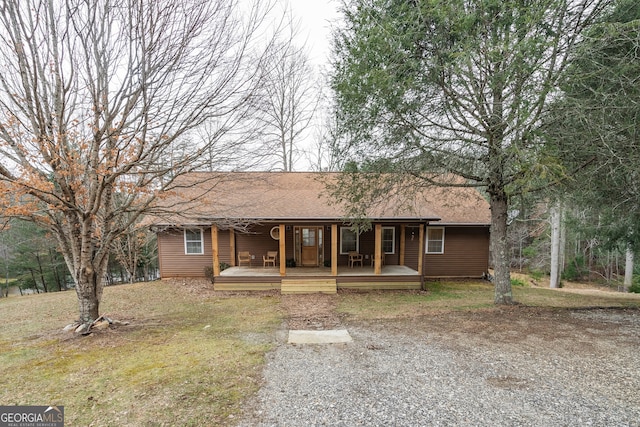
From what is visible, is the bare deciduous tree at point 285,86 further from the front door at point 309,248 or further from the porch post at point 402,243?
the porch post at point 402,243

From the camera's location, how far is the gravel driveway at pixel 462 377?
3100 millimetres

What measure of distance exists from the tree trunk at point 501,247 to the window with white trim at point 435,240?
5204 millimetres

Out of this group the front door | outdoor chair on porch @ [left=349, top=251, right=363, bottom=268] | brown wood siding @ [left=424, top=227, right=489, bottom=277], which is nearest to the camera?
outdoor chair on porch @ [left=349, top=251, right=363, bottom=268]

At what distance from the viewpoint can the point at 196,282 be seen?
1183cm

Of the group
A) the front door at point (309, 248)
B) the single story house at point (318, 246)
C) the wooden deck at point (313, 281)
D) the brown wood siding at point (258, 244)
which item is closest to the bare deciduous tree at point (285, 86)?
the single story house at point (318, 246)

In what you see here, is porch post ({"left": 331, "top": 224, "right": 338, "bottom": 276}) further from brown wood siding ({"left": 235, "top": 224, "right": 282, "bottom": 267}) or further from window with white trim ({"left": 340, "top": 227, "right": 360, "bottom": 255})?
brown wood siding ({"left": 235, "top": 224, "right": 282, "bottom": 267})

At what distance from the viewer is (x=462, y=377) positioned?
13.0 ft

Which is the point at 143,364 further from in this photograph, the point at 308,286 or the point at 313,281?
the point at 313,281

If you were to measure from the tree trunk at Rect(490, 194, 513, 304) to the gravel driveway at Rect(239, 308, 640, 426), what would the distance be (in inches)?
62.8

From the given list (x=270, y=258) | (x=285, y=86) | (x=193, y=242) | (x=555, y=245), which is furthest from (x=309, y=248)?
(x=555, y=245)

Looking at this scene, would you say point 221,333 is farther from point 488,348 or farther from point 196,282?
point 196,282

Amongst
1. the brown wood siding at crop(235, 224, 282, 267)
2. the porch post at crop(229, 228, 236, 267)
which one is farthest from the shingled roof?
the porch post at crop(229, 228, 236, 267)

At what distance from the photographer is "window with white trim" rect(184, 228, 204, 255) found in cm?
1252

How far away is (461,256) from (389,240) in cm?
337
